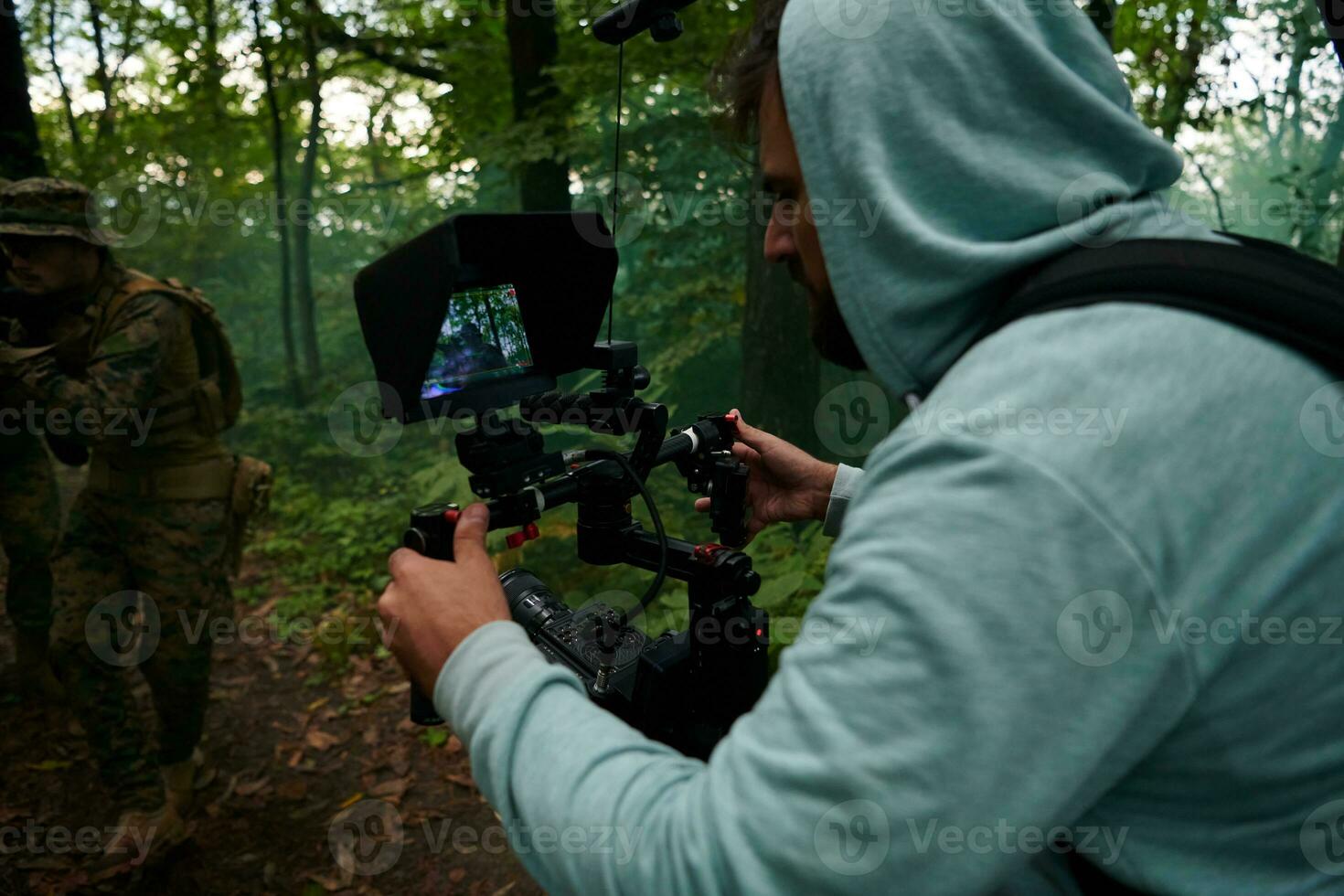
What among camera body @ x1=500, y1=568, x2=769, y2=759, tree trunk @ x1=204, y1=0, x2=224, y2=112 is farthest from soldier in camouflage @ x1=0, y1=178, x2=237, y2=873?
tree trunk @ x1=204, y1=0, x2=224, y2=112

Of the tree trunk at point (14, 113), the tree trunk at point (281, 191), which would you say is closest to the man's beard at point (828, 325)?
the tree trunk at point (14, 113)

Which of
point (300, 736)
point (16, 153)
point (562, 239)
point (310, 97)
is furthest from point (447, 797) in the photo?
point (310, 97)

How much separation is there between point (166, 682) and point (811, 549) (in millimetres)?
3367

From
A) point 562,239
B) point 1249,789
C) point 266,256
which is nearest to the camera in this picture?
point 1249,789

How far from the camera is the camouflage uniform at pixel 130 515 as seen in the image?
3.61 metres

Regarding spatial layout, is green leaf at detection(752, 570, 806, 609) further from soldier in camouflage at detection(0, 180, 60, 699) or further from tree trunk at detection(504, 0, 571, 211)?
tree trunk at detection(504, 0, 571, 211)

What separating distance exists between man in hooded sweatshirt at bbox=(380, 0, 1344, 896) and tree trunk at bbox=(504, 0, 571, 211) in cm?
658

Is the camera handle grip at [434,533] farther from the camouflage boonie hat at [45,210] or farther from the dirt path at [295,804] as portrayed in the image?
the camouflage boonie hat at [45,210]

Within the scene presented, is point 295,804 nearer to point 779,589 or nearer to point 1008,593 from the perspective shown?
point 779,589

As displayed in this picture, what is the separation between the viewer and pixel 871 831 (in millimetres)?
758

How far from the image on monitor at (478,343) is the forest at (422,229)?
2.05 ft

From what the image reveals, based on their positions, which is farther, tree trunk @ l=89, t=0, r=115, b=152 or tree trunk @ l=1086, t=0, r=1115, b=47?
tree trunk @ l=89, t=0, r=115, b=152

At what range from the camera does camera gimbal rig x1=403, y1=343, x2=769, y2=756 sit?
152cm

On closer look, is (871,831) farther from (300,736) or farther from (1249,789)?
(300,736)
